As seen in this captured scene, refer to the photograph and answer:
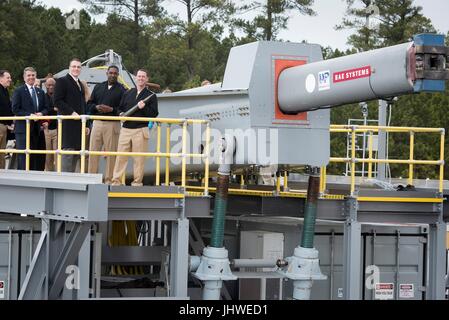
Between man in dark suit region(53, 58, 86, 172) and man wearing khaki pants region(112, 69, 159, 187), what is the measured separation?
0.78 meters

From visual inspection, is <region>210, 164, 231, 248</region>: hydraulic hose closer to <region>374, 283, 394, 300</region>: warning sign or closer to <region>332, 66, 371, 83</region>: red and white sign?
<region>332, 66, 371, 83</region>: red and white sign

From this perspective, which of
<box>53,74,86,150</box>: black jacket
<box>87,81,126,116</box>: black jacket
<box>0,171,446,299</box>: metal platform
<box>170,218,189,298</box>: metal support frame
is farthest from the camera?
<box>87,81,126,116</box>: black jacket

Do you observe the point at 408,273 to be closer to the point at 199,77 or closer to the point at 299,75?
the point at 299,75

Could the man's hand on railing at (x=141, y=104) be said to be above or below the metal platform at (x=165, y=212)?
above

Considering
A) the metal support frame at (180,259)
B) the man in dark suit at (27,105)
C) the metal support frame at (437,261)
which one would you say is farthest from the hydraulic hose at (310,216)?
the man in dark suit at (27,105)

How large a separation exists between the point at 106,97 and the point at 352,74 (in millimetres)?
3971

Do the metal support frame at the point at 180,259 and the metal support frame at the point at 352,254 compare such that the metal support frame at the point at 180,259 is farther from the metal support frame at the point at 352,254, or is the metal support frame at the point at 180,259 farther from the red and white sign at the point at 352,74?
the red and white sign at the point at 352,74

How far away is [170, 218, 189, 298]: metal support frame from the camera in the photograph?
44.1ft

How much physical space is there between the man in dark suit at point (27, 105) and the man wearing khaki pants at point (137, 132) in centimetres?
201

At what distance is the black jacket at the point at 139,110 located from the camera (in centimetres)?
1398

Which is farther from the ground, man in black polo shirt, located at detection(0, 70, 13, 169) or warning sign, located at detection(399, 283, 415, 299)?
man in black polo shirt, located at detection(0, 70, 13, 169)

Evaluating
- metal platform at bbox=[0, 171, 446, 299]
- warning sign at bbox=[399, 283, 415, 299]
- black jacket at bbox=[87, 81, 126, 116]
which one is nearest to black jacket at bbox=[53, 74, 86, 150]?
black jacket at bbox=[87, 81, 126, 116]

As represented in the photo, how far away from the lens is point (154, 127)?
15.9 meters
